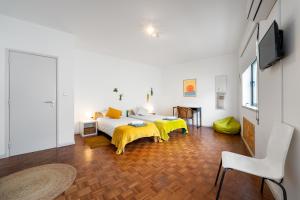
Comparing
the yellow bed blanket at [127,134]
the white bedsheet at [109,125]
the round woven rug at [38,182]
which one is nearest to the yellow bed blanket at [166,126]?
the yellow bed blanket at [127,134]

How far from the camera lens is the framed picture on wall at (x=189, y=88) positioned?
5.82 meters

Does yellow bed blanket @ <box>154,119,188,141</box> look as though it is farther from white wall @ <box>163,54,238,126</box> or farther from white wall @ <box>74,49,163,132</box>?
white wall @ <box>74,49,163,132</box>

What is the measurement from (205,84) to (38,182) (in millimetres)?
5573

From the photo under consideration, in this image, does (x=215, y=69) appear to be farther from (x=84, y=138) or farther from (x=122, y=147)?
(x=84, y=138)

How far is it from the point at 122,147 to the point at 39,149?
188 centimetres

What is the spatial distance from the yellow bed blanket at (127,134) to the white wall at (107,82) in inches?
80.0

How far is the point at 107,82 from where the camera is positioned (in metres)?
5.15

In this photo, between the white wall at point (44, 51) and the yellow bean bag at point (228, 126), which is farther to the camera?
the yellow bean bag at point (228, 126)

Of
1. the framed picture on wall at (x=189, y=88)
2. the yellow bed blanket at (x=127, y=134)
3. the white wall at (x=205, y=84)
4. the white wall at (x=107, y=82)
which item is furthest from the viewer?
the framed picture on wall at (x=189, y=88)

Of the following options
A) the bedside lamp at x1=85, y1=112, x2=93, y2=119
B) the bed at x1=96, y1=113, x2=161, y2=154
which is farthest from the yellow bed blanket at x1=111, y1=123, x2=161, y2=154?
the bedside lamp at x1=85, y1=112, x2=93, y2=119

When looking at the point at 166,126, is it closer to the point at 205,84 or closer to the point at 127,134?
the point at 127,134

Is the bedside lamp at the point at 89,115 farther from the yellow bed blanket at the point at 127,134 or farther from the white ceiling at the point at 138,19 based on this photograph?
the white ceiling at the point at 138,19

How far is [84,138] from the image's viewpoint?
3.96 meters

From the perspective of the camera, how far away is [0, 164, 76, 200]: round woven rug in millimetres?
1665
